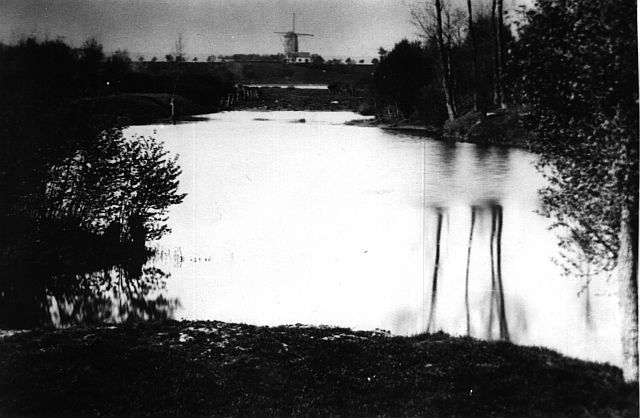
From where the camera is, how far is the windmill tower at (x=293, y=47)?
10.0 metres

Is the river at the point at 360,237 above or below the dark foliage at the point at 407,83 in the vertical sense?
below

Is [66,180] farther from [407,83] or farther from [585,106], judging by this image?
[585,106]

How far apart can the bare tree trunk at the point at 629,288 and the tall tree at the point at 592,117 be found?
0.01 meters

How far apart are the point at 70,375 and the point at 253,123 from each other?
556 cm

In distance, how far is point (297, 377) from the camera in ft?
24.5

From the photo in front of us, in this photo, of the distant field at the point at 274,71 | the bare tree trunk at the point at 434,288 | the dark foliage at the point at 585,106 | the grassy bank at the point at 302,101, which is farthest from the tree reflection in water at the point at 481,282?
the distant field at the point at 274,71

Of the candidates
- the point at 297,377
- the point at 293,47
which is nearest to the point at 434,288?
the point at 297,377

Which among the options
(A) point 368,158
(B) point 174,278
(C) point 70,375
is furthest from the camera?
(A) point 368,158

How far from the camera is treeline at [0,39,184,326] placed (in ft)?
31.5

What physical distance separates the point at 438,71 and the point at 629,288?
409 inches

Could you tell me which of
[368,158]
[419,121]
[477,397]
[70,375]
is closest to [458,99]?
[419,121]

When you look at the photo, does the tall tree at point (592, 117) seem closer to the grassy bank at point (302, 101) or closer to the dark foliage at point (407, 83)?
the dark foliage at point (407, 83)

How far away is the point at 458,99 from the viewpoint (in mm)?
17516

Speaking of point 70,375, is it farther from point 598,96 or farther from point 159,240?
point 598,96
